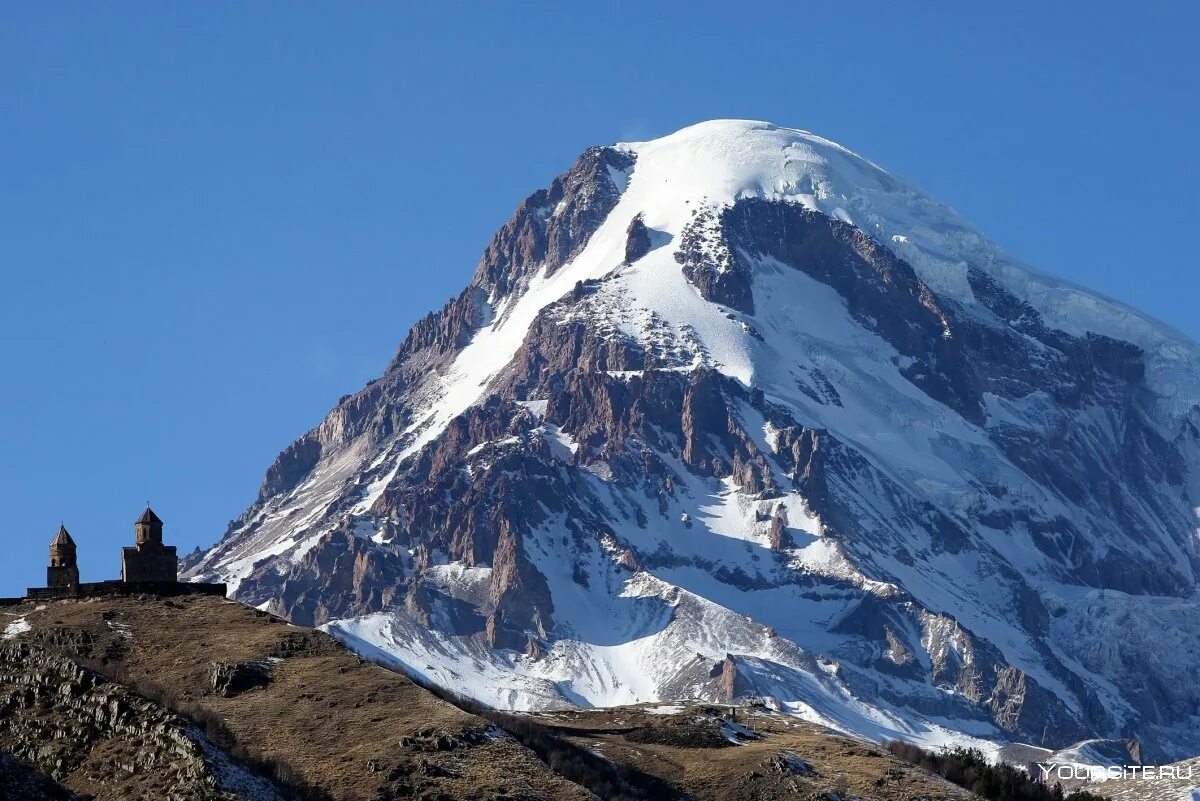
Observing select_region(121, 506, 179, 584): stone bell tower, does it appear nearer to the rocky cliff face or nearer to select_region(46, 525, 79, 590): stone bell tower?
select_region(46, 525, 79, 590): stone bell tower

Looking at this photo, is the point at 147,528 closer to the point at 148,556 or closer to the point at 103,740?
the point at 148,556

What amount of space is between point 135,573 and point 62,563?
579 cm

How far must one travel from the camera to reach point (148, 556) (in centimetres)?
17200

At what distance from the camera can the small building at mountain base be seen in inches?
6294

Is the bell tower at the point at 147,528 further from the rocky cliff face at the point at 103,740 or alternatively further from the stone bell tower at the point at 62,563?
the rocky cliff face at the point at 103,740

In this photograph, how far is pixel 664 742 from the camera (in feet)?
506

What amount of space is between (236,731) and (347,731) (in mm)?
5774

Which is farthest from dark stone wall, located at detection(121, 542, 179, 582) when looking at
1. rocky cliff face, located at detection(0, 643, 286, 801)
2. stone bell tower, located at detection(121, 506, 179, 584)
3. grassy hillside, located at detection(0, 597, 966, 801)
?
rocky cliff face, located at detection(0, 643, 286, 801)

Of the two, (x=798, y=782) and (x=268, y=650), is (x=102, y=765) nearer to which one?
(x=268, y=650)

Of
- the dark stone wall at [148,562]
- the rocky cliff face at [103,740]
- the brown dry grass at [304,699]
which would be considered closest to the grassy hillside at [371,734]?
the brown dry grass at [304,699]

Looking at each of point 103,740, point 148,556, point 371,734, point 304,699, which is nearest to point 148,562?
point 148,556

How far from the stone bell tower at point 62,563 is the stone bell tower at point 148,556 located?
177 inches

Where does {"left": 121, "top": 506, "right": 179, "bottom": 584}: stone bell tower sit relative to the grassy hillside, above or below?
above

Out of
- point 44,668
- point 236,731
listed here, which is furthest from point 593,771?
point 44,668
